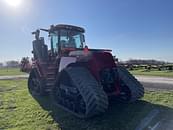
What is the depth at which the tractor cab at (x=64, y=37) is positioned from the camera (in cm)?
1064

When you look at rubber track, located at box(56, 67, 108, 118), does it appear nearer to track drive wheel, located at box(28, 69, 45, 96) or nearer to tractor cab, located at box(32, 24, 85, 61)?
tractor cab, located at box(32, 24, 85, 61)

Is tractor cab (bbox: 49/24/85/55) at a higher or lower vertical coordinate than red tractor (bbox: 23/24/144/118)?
higher

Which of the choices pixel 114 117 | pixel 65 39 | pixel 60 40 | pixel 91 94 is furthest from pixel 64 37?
pixel 114 117

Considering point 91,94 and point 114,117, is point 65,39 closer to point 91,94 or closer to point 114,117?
point 91,94

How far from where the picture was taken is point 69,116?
7773mm

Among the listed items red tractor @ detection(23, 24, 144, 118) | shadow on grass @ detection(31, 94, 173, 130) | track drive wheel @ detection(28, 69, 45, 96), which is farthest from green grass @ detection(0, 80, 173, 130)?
track drive wheel @ detection(28, 69, 45, 96)

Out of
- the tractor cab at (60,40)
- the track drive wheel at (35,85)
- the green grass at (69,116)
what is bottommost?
the green grass at (69,116)

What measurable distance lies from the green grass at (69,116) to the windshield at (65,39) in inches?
102

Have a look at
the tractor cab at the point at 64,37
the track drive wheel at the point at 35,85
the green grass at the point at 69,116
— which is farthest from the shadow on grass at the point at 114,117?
the tractor cab at the point at 64,37

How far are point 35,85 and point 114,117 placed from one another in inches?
222

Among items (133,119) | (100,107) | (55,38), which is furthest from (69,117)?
(55,38)

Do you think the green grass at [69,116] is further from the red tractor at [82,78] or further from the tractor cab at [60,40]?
the tractor cab at [60,40]

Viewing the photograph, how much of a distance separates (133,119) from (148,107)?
1.40m

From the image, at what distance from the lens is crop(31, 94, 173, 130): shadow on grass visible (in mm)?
6688
